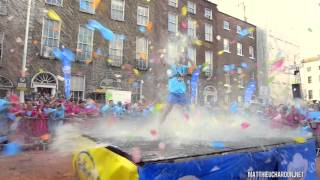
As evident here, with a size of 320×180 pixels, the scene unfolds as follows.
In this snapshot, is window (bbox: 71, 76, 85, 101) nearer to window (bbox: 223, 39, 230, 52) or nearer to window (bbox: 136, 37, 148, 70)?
window (bbox: 136, 37, 148, 70)

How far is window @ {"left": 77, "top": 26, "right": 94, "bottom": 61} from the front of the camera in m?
21.6

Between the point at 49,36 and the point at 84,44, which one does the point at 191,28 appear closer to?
the point at 84,44

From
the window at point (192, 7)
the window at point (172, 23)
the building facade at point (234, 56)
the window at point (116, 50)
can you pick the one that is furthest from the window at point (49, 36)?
the building facade at point (234, 56)

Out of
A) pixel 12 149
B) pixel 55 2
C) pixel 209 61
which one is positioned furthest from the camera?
pixel 209 61

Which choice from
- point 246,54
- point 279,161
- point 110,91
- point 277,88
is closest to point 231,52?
point 246,54

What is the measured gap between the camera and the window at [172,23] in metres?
26.0

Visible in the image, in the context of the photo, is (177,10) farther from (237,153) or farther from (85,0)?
(237,153)

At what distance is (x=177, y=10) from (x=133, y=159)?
80.4ft

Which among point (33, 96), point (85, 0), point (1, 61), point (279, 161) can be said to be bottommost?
point (279, 161)

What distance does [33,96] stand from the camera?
18.5m

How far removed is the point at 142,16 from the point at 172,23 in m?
2.88

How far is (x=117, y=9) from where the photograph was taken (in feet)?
76.9

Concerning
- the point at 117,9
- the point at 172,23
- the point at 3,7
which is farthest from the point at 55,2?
the point at 172,23

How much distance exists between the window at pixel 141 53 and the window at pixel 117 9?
6.68 ft
